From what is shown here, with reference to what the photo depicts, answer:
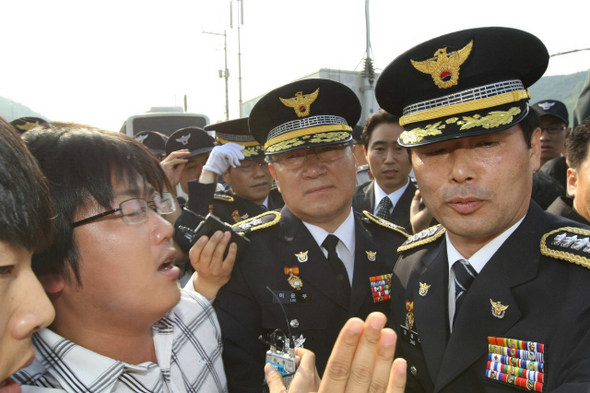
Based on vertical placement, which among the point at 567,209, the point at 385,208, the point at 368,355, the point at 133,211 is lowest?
the point at 385,208

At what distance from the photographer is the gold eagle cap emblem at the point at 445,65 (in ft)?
5.82

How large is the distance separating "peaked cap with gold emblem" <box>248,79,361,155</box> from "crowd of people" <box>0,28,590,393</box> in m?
0.57

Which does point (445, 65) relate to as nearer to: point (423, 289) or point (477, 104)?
point (477, 104)

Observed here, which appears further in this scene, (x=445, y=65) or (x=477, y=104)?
(x=445, y=65)

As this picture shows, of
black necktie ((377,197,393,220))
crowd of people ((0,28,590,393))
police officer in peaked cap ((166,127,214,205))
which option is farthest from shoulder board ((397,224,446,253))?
police officer in peaked cap ((166,127,214,205))

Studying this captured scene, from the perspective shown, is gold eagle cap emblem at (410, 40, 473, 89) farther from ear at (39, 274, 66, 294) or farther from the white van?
the white van

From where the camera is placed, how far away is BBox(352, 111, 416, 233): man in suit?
14.8 feet

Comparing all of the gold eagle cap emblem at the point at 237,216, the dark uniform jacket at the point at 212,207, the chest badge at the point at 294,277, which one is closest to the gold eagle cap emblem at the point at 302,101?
the dark uniform jacket at the point at 212,207

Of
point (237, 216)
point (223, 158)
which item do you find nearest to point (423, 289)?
point (223, 158)

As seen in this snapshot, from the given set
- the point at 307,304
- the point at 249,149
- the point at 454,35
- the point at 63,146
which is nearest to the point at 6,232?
the point at 63,146

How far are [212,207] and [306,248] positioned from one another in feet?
4.08

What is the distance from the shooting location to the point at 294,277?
8.14 feet

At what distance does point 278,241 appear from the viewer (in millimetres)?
2637

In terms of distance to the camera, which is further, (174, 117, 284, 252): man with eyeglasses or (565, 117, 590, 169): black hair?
(174, 117, 284, 252): man with eyeglasses
